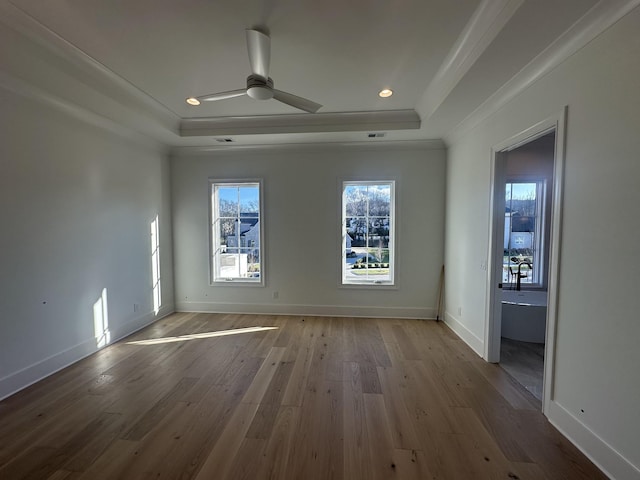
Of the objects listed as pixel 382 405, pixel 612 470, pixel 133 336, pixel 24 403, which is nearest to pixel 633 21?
pixel 612 470

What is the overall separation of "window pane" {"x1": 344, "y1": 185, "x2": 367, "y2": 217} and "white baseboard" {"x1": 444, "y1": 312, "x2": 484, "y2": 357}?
207 cm

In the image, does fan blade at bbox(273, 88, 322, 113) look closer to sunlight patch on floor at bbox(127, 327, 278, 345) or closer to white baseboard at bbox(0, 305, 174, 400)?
sunlight patch on floor at bbox(127, 327, 278, 345)

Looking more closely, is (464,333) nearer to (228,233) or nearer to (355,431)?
(355,431)

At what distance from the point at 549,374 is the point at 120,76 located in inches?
179

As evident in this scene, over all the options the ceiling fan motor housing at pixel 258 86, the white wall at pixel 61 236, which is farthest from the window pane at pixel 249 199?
the ceiling fan motor housing at pixel 258 86

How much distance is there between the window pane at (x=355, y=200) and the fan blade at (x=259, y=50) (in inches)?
99.5

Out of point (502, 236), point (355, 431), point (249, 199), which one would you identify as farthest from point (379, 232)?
point (355, 431)

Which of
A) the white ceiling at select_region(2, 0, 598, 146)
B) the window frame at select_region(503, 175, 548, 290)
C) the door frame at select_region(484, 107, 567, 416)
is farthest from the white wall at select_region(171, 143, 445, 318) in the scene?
the window frame at select_region(503, 175, 548, 290)

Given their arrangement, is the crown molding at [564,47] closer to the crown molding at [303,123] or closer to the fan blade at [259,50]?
the crown molding at [303,123]

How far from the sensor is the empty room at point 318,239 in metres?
1.70

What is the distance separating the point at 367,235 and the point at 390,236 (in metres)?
0.37

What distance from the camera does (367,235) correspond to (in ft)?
14.9

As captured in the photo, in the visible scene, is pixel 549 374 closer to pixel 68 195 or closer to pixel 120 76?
pixel 120 76

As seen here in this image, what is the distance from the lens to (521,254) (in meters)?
4.80
